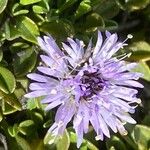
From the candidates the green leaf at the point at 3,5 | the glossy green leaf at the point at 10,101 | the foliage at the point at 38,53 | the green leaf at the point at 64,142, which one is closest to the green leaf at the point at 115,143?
the foliage at the point at 38,53

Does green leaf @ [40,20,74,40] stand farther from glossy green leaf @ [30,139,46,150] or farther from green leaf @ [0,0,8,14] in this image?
glossy green leaf @ [30,139,46,150]

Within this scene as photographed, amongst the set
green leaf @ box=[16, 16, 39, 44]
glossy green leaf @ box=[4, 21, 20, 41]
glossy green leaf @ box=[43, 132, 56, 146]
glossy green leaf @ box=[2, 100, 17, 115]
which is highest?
glossy green leaf @ box=[4, 21, 20, 41]

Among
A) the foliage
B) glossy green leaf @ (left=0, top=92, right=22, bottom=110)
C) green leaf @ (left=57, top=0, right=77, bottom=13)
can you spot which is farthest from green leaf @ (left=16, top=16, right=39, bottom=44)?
glossy green leaf @ (left=0, top=92, right=22, bottom=110)

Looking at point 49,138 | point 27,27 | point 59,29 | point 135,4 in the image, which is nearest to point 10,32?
point 27,27

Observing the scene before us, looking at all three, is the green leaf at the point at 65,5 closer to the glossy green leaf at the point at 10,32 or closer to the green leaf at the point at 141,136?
the glossy green leaf at the point at 10,32

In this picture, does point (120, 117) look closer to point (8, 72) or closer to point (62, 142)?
point (62, 142)

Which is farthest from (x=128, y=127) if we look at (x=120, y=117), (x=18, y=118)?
(x=18, y=118)
